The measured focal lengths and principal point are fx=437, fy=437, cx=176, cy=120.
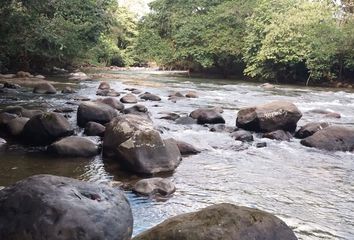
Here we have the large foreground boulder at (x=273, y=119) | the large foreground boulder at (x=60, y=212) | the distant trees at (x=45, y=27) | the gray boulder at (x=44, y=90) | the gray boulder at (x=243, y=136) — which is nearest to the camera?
the large foreground boulder at (x=60, y=212)

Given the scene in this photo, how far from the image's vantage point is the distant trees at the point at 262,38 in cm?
2447

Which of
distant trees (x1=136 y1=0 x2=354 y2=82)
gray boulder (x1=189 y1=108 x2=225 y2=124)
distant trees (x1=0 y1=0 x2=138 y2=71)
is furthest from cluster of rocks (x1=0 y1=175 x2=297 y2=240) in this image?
distant trees (x1=136 y1=0 x2=354 y2=82)

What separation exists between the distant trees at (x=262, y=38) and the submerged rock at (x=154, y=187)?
2053 centimetres

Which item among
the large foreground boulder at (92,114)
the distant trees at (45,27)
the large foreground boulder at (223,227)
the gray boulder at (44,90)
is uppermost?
the distant trees at (45,27)

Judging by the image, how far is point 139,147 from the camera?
21.7ft

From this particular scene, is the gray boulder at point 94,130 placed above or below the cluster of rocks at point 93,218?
below

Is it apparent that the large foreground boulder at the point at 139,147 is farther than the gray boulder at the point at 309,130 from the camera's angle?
No

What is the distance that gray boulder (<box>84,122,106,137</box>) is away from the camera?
28.7ft

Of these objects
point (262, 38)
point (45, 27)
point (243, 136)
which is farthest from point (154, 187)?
point (262, 38)

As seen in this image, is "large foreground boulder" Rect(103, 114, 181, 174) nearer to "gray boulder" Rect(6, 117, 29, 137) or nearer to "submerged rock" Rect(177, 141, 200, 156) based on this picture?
"submerged rock" Rect(177, 141, 200, 156)

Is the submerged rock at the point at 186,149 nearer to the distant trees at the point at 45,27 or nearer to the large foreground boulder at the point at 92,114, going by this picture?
the large foreground boulder at the point at 92,114

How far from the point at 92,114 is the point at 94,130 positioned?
2.76 ft

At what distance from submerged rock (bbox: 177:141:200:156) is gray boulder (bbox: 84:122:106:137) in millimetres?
1796

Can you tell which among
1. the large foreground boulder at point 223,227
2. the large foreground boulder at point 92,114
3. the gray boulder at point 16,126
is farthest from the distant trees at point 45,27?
the large foreground boulder at point 223,227
